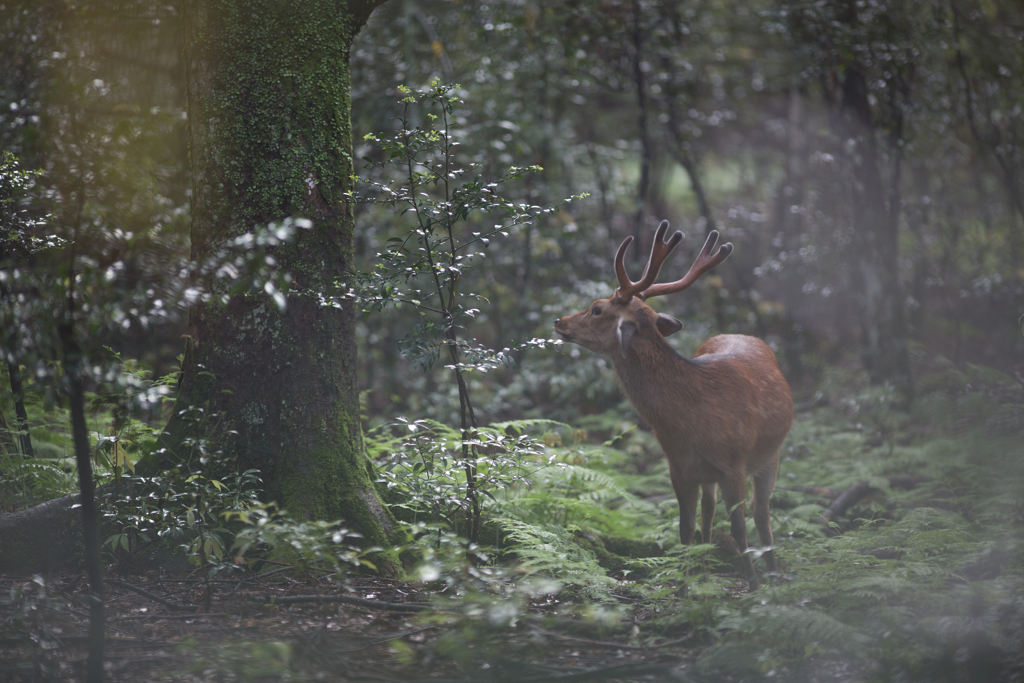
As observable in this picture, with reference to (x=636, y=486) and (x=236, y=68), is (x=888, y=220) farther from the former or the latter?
(x=236, y=68)

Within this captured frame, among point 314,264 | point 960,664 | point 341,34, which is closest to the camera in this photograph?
point 960,664

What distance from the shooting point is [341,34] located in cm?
443

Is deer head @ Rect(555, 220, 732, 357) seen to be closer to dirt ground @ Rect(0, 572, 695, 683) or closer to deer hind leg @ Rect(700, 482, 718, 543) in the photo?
deer hind leg @ Rect(700, 482, 718, 543)

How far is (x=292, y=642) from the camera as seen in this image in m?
3.06

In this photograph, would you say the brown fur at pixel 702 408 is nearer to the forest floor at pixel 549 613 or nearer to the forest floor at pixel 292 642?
the forest floor at pixel 549 613

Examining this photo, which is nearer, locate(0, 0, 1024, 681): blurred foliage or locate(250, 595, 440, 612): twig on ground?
locate(0, 0, 1024, 681): blurred foliage

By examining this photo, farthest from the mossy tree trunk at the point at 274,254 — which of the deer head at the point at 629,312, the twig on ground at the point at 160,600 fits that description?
the deer head at the point at 629,312

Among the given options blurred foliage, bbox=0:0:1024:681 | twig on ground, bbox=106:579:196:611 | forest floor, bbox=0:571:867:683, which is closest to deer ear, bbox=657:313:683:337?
blurred foliage, bbox=0:0:1024:681

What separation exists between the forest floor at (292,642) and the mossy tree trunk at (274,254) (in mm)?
624

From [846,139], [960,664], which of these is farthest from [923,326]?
[960,664]

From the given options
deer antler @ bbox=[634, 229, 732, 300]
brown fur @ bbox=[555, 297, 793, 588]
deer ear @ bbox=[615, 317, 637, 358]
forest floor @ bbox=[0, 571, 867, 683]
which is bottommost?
forest floor @ bbox=[0, 571, 867, 683]

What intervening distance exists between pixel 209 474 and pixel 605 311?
296 cm

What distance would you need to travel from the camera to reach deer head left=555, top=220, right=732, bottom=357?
195 inches

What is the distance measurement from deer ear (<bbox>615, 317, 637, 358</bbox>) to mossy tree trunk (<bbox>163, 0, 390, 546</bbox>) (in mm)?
1938
